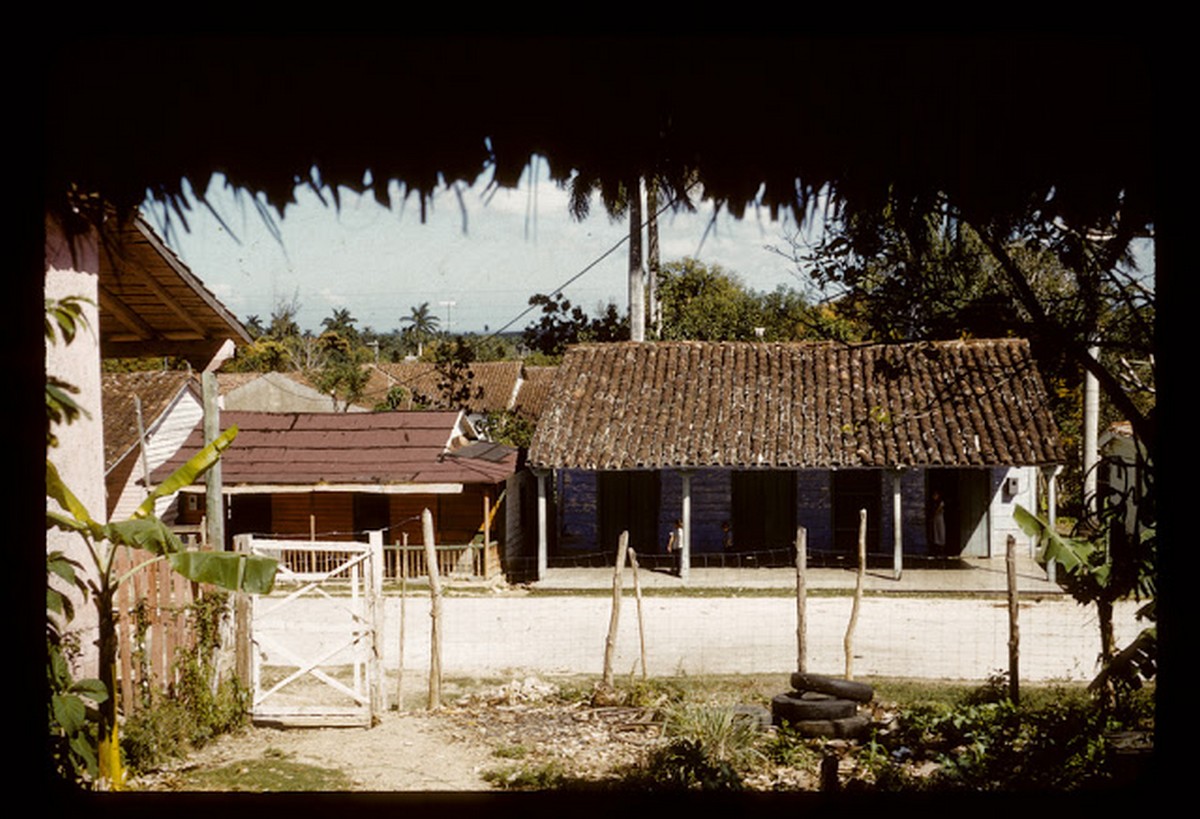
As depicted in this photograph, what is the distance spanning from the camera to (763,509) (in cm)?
1520

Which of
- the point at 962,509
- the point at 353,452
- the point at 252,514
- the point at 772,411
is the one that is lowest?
the point at 252,514

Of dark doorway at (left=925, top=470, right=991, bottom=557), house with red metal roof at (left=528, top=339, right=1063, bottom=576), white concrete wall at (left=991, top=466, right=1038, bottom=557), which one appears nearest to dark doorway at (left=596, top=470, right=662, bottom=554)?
house with red metal roof at (left=528, top=339, right=1063, bottom=576)

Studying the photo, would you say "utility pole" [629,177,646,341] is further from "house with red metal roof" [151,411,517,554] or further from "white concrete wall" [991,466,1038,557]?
"white concrete wall" [991,466,1038,557]

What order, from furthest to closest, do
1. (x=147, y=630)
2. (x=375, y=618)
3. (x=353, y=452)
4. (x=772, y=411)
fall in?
1. (x=353, y=452)
2. (x=772, y=411)
3. (x=375, y=618)
4. (x=147, y=630)

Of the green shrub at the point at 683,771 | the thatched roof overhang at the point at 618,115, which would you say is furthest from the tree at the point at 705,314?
the thatched roof overhang at the point at 618,115

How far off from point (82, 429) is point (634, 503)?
1083cm

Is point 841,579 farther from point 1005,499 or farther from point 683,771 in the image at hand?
point 683,771

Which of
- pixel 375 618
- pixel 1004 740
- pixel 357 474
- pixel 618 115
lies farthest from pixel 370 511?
pixel 618 115

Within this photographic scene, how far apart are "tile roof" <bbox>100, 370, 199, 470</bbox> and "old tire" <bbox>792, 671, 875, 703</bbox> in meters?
11.7

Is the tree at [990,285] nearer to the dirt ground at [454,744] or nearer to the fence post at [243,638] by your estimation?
the dirt ground at [454,744]

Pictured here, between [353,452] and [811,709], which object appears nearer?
[811,709]

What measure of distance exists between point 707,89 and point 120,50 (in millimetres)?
1457

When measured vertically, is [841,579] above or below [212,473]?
below

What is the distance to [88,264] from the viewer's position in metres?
5.50
